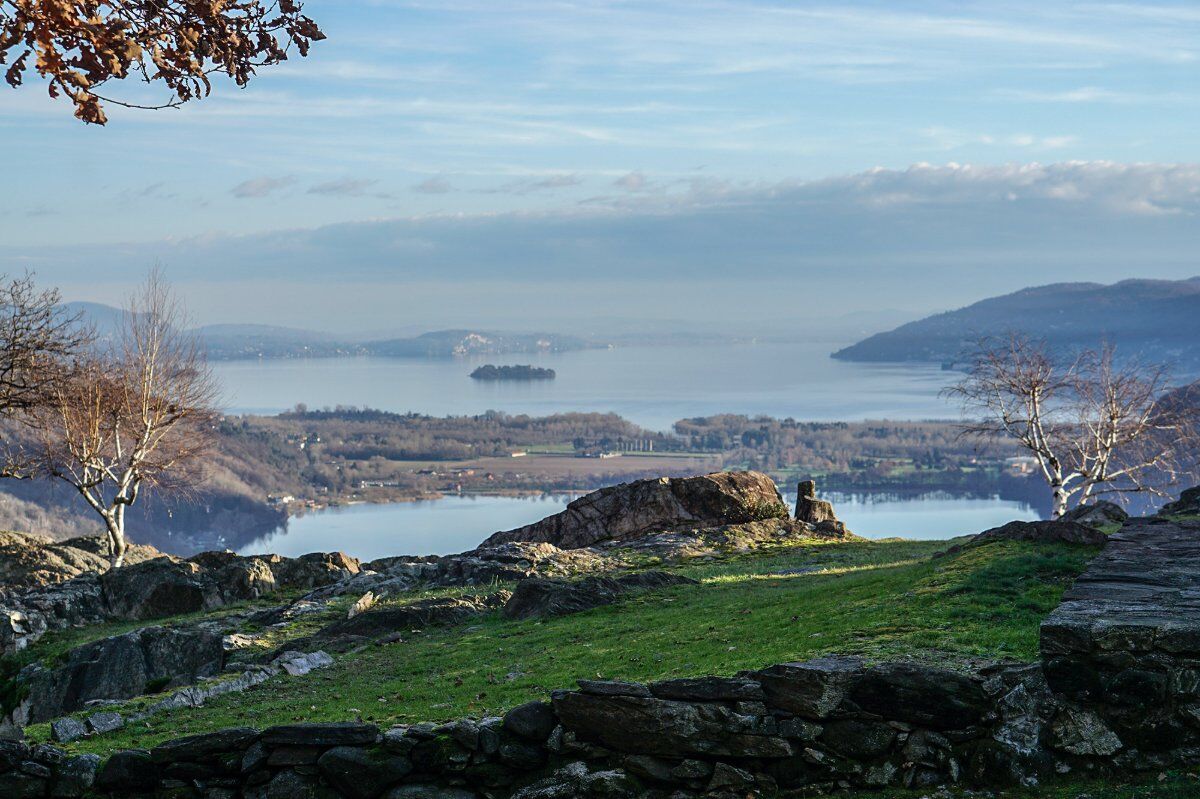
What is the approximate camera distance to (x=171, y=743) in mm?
11430

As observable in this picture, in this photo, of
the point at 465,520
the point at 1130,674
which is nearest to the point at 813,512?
the point at 1130,674

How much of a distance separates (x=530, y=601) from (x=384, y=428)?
11992cm

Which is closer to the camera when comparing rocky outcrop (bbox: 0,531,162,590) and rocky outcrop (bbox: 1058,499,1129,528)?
rocky outcrop (bbox: 1058,499,1129,528)

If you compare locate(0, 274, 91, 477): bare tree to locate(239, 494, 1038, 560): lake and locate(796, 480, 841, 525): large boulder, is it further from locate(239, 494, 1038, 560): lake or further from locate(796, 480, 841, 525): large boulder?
locate(239, 494, 1038, 560): lake

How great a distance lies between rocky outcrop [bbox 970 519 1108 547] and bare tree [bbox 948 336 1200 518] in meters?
17.3

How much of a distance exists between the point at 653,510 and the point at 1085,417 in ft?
57.9

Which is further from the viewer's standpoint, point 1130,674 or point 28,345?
point 28,345

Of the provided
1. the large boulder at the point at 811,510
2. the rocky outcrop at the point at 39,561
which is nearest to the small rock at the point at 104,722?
the rocky outcrop at the point at 39,561

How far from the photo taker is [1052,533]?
18938 millimetres

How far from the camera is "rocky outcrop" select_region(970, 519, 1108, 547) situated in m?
18.0

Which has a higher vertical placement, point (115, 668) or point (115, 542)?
point (115, 542)

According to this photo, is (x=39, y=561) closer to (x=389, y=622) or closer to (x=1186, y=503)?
(x=389, y=622)

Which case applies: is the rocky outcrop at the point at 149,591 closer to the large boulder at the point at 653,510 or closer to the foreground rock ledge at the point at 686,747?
the large boulder at the point at 653,510

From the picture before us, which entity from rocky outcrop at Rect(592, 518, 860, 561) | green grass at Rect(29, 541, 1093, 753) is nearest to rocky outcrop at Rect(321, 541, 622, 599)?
rocky outcrop at Rect(592, 518, 860, 561)
